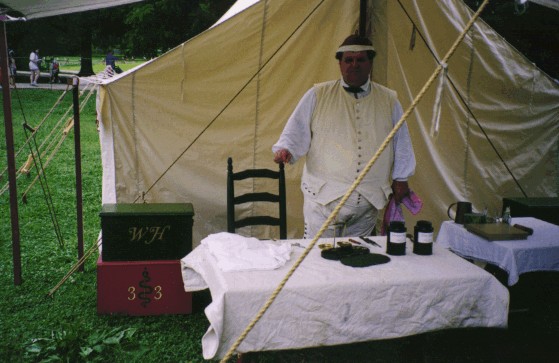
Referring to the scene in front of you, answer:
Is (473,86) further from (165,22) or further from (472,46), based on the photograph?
(165,22)

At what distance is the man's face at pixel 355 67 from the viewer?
125 inches

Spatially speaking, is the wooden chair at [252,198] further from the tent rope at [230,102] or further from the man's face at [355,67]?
the man's face at [355,67]

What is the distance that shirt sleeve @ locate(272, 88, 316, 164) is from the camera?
10.7 ft

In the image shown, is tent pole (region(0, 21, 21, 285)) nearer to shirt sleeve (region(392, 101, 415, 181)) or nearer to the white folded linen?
the white folded linen

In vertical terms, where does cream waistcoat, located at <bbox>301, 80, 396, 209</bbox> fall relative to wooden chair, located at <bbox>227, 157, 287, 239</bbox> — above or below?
above

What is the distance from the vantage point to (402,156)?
328cm

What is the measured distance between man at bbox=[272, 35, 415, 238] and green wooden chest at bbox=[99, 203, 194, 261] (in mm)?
771

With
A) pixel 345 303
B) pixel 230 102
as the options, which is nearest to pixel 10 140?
pixel 230 102

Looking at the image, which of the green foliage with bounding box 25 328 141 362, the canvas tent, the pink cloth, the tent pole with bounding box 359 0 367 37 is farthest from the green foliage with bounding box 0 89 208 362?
the tent pole with bounding box 359 0 367 37

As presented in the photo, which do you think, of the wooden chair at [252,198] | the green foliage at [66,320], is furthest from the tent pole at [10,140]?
the wooden chair at [252,198]

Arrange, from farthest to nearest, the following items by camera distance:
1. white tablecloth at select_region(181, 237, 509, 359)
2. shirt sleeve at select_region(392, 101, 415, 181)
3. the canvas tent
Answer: the canvas tent, shirt sleeve at select_region(392, 101, 415, 181), white tablecloth at select_region(181, 237, 509, 359)

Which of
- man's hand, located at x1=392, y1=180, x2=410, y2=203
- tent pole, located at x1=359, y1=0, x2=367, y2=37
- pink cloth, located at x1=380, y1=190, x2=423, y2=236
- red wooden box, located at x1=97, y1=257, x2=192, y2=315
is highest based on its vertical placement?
tent pole, located at x1=359, y1=0, x2=367, y2=37

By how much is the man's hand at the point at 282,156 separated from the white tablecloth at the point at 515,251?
109 cm

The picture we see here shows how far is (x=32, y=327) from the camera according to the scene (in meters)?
3.29
